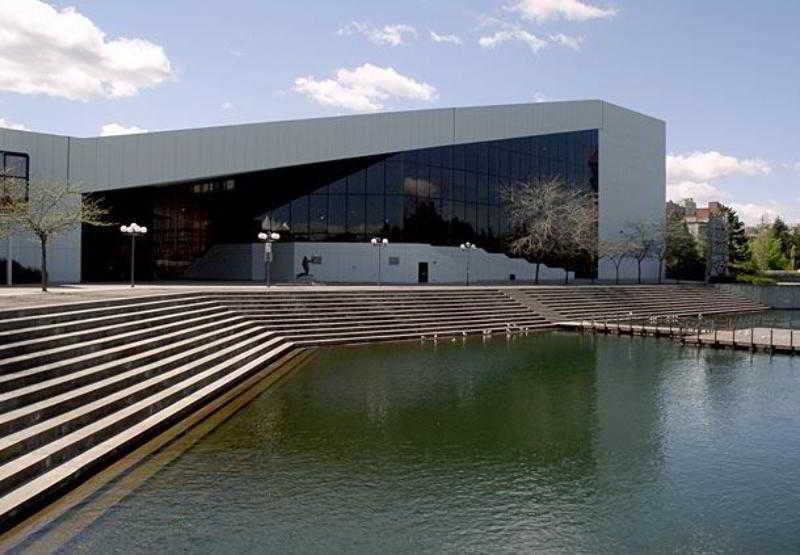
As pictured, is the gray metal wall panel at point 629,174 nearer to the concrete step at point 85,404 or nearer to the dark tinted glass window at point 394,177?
the dark tinted glass window at point 394,177

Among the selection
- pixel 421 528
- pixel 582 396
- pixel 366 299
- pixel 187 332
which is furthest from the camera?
pixel 366 299

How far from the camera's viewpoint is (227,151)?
131 feet

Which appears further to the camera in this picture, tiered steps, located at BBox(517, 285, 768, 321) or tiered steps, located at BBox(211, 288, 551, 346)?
tiered steps, located at BBox(517, 285, 768, 321)

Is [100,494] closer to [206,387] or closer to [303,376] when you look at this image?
[206,387]

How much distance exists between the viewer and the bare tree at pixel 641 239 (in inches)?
2226

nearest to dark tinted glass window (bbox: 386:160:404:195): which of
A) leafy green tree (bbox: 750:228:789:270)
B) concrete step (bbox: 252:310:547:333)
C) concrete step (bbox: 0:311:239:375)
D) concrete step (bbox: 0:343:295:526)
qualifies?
concrete step (bbox: 252:310:547:333)

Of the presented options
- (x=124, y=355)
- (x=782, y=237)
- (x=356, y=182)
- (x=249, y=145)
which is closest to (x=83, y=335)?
(x=124, y=355)

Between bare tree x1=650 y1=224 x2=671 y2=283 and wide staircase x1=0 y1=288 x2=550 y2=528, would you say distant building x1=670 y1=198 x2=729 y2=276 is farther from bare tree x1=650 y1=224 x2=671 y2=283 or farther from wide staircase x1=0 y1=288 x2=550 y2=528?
wide staircase x1=0 y1=288 x2=550 y2=528

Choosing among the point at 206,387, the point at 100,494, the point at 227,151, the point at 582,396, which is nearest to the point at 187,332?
the point at 206,387

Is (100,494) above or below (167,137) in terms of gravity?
below

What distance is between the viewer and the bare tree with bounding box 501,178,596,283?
1994 inches

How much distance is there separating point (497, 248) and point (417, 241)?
7921mm

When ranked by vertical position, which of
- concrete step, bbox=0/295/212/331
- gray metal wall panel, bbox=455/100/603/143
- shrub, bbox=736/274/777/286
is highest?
gray metal wall panel, bbox=455/100/603/143

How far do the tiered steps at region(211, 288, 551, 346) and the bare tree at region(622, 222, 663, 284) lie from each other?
78.5 ft
